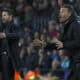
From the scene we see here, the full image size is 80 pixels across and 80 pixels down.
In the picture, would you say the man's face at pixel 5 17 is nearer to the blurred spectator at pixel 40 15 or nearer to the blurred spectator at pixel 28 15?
the blurred spectator at pixel 40 15

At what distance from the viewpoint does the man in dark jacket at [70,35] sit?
814 cm

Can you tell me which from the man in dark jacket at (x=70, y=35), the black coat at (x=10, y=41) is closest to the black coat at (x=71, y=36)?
the man in dark jacket at (x=70, y=35)

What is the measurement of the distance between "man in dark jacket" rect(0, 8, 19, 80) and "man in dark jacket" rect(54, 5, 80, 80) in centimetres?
152

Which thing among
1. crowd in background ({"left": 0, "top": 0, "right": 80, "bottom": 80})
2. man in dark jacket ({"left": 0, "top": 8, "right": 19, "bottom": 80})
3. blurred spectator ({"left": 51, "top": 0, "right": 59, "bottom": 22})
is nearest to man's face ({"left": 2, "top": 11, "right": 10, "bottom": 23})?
man in dark jacket ({"left": 0, "top": 8, "right": 19, "bottom": 80})

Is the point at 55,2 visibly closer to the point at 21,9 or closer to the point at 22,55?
the point at 21,9

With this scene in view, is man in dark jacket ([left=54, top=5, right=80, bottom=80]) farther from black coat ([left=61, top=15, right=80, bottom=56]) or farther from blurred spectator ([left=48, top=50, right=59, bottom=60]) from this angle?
blurred spectator ([left=48, top=50, right=59, bottom=60])

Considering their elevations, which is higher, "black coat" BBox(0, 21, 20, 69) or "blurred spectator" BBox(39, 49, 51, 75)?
"black coat" BBox(0, 21, 20, 69)

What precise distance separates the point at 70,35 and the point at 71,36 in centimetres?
3

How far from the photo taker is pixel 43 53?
12.9m

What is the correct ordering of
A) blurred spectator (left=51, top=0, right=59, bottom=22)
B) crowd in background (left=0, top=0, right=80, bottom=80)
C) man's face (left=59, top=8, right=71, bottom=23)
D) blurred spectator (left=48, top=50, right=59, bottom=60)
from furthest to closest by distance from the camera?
blurred spectator (left=51, top=0, right=59, bottom=22)
blurred spectator (left=48, top=50, right=59, bottom=60)
crowd in background (left=0, top=0, right=80, bottom=80)
man's face (left=59, top=8, right=71, bottom=23)

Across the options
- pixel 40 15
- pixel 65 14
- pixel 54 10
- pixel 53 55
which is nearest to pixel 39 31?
pixel 54 10

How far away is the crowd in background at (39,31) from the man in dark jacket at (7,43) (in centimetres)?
125

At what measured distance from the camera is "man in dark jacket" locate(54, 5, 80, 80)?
8.14m

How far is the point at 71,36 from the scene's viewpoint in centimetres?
823
